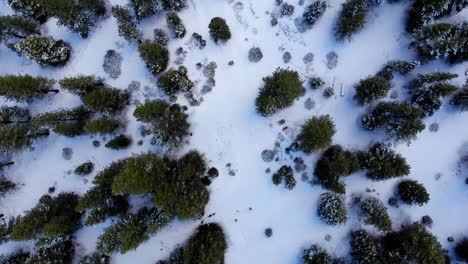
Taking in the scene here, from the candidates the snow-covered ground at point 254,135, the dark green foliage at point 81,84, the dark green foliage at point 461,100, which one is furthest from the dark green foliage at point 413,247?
the dark green foliage at point 81,84

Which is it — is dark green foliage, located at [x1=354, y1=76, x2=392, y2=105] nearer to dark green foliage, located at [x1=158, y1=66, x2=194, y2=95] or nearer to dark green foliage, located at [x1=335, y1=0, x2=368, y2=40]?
dark green foliage, located at [x1=335, y1=0, x2=368, y2=40]

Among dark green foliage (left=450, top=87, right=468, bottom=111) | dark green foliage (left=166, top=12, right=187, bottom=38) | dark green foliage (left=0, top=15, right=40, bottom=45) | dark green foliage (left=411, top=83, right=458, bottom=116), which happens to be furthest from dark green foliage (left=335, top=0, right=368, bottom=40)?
dark green foliage (left=0, top=15, right=40, bottom=45)

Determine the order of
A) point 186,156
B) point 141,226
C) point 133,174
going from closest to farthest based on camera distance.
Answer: point 133,174, point 141,226, point 186,156

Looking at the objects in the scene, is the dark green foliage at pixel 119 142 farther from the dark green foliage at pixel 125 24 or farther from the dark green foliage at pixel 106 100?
the dark green foliage at pixel 125 24

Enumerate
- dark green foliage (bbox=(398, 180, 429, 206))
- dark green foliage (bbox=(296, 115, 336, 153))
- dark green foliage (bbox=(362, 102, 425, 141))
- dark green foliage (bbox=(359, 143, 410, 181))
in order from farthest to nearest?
dark green foliage (bbox=(398, 180, 429, 206)), dark green foliage (bbox=(362, 102, 425, 141)), dark green foliage (bbox=(359, 143, 410, 181)), dark green foliage (bbox=(296, 115, 336, 153))

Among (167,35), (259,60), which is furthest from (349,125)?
(167,35)

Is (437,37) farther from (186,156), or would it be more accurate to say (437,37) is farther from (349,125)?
(186,156)
